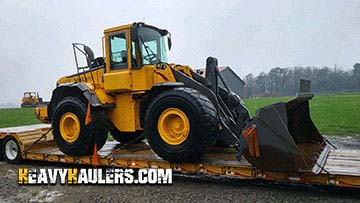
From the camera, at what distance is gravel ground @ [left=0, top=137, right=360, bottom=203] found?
5.54 m

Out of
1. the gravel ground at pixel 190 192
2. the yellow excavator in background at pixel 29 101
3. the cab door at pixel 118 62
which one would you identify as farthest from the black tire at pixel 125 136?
the yellow excavator in background at pixel 29 101

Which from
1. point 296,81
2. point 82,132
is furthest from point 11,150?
point 296,81

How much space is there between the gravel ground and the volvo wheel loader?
1.59ft

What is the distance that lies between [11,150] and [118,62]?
12.7 feet

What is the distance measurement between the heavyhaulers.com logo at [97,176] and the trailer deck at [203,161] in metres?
0.15

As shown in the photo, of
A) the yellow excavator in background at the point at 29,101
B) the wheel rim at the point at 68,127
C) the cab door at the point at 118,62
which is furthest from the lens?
the yellow excavator in background at the point at 29,101

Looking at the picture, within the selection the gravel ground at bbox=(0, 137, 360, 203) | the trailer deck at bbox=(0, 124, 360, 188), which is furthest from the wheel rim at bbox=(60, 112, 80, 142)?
the gravel ground at bbox=(0, 137, 360, 203)

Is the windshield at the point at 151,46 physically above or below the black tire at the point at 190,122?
above

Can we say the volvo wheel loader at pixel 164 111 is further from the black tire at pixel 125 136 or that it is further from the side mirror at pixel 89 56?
the black tire at pixel 125 136

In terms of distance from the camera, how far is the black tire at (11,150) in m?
8.83

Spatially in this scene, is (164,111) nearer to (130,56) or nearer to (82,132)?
(130,56)

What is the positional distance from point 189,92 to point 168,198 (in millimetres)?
1846

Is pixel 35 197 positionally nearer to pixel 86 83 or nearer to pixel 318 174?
pixel 86 83

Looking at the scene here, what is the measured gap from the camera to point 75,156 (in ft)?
25.4
